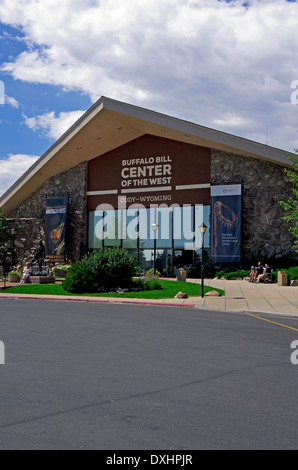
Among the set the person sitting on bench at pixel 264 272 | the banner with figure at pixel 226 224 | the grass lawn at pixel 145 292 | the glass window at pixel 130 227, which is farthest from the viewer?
the glass window at pixel 130 227

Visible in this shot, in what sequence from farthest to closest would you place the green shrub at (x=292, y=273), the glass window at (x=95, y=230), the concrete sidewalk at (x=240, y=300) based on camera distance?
the glass window at (x=95, y=230), the green shrub at (x=292, y=273), the concrete sidewalk at (x=240, y=300)

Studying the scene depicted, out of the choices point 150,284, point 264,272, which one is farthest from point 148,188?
point 150,284

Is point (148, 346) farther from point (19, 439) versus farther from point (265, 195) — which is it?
point (265, 195)

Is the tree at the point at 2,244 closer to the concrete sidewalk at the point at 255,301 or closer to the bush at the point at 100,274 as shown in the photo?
the bush at the point at 100,274

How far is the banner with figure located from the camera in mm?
32375

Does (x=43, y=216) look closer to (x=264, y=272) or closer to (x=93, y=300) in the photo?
(x=264, y=272)

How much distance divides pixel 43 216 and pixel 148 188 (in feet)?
33.3

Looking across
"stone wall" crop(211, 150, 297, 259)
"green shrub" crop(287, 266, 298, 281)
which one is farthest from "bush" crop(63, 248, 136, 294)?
"stone wall" crop(211, 150, 297, 259)

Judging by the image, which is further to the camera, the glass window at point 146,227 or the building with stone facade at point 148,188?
the glass window at point 146,227

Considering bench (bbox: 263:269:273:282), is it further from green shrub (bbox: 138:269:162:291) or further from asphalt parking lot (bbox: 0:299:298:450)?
asphalt parking lot (bbox: 0:299:298:450)

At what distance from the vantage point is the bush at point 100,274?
2472 centimetres

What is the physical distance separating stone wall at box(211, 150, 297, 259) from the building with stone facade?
0.07 metres

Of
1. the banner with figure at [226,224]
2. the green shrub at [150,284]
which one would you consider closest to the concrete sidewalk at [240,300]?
the green shrub at [150,284]

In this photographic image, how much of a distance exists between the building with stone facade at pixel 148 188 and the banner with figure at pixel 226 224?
3.9 inches
